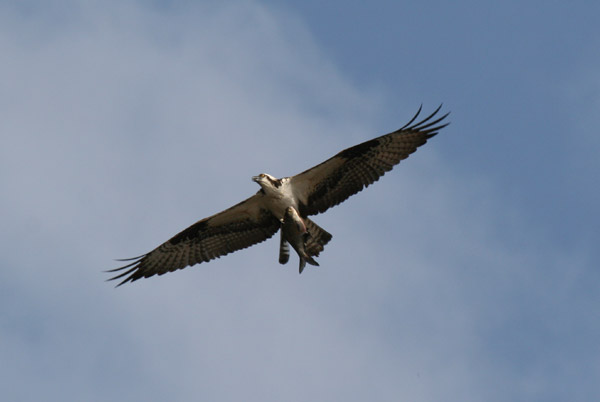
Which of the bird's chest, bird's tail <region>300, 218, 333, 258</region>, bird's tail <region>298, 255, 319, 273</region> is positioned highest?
the bird's chest

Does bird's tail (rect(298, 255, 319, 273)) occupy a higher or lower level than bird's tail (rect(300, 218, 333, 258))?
lower

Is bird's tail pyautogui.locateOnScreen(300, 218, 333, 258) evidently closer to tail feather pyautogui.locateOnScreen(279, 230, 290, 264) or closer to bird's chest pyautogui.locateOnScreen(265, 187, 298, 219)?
tail feather pyautogui.locateOnScreen(279, 230, 290, 264)

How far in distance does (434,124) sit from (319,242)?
111 inches

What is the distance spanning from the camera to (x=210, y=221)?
19.7 meters

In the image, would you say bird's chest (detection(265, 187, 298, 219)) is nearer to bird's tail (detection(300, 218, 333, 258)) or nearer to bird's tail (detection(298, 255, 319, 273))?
bird's tail (detection(300, 218, 333, 258))

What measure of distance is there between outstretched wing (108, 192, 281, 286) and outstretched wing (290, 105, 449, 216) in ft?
3.16

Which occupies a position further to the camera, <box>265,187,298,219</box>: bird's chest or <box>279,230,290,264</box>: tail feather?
<box>279,230,290,264</box>: tail feather

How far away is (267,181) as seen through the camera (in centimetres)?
1833

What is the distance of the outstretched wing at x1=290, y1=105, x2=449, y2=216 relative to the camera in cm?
1844

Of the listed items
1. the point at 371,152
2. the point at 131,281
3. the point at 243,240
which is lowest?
the point at 131,281

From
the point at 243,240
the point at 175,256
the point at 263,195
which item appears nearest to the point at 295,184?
the point at 263,195

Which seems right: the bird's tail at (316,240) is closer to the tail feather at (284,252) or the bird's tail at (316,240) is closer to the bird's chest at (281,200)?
the tail feather at (284,252)

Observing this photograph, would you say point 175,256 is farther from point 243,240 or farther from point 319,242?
point 319,242

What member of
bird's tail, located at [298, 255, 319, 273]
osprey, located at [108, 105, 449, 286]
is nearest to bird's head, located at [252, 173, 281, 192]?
osprey, located at [108, 105, 449, 286]
